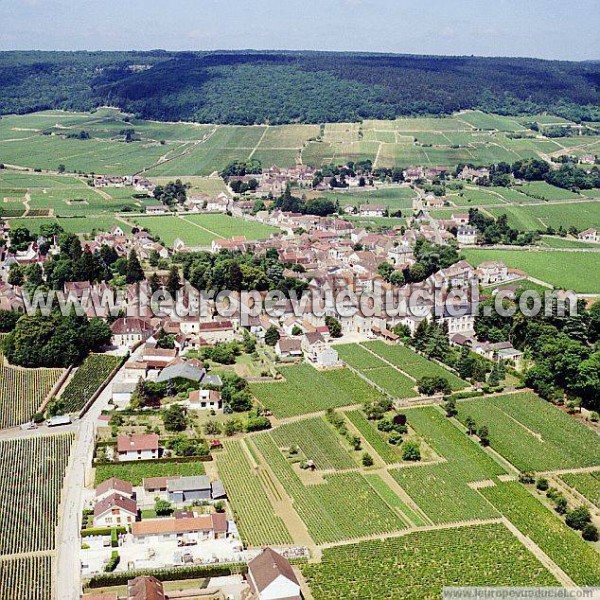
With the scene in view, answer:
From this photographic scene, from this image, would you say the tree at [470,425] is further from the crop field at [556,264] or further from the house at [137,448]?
the crop field at [556,264]

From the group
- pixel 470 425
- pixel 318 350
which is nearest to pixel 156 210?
pixel 318 350

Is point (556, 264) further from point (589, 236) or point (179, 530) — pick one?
point (179, 530)

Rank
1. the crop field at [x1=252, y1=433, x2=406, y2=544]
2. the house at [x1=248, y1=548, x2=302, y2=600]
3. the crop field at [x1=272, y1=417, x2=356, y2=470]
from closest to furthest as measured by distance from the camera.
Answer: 1. the house at [x1=248, y1=548, x2=302, y2=600]
2. the crop field at [x1=252, y1=433, x2=406, y2=544]
3. the crop field at [x1=272, y1=417, x2=356, y2=470]

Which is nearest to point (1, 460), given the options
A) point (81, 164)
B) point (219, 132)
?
point (81, 164)

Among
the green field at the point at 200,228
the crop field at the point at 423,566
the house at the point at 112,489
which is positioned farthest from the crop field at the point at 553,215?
the house at the point at 112,489

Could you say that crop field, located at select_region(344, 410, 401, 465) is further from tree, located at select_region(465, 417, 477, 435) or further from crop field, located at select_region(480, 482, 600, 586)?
crop field, located at select_region(480, 482, 600, 586)

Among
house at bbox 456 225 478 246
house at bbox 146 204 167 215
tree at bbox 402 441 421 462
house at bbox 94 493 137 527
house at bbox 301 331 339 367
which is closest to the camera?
house at bbox 94 493 137 527

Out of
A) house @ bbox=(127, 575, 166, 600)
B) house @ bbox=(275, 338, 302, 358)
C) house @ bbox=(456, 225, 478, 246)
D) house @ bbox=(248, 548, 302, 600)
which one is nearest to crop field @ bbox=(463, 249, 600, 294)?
house @ bbox=(456, 225, 478, 246)
